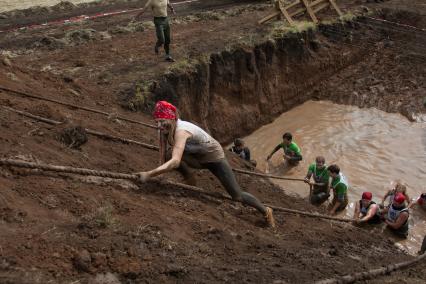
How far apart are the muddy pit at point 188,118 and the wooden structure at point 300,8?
1.49 ft

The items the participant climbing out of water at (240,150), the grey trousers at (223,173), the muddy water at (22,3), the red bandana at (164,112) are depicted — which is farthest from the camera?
the muddy water at (22,3)

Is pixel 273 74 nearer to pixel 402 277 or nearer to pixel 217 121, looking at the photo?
pixel 217 121

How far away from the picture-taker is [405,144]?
13.7 metres

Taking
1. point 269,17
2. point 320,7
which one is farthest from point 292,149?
point 320,7

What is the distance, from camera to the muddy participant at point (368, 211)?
939 cm

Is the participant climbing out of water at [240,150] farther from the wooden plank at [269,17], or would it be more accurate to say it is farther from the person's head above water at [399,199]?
the wooden plank at [269,17]

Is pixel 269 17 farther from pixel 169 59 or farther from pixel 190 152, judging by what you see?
pixel 190 152

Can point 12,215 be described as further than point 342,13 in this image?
No

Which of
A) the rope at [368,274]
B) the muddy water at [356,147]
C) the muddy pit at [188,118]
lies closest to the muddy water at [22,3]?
the muddy pit at [188,118]

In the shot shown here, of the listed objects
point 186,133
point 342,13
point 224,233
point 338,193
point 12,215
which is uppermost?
point 342,13

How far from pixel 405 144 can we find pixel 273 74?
15.0ft

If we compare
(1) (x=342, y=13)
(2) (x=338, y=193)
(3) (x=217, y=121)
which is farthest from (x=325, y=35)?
(2) (x=338, y=193)

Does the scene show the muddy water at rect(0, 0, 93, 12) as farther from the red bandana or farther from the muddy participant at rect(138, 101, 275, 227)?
the red bandana

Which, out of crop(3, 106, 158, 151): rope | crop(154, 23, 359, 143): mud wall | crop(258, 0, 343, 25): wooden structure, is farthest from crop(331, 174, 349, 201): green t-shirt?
crop(258, 0, 343, 25): wooden structure
